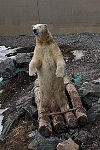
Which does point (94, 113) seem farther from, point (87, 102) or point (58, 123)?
point (58, 123)

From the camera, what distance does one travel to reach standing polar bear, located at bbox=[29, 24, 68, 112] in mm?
6262

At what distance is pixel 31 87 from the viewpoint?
890cm

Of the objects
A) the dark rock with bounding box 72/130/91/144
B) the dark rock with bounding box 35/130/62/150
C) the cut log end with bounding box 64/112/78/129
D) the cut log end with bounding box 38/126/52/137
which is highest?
the cut log end with bounding box 64/112/78/129

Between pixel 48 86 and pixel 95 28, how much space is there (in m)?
6.34

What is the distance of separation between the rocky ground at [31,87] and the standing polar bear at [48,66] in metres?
0.55

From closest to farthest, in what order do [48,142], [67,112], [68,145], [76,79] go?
[68,145] < [48,142] < [67,112] < [76,79]

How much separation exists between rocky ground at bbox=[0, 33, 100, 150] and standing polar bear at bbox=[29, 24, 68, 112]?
1.79 ft

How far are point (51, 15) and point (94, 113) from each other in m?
6.76

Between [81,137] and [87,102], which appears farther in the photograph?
[87,102]

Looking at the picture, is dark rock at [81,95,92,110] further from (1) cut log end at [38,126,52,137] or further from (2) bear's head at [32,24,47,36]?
(2) bear's head at [32,24,47,36]

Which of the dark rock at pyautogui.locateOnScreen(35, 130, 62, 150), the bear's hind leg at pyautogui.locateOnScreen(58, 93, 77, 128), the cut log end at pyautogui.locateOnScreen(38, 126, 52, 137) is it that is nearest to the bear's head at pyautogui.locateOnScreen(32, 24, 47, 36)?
the bear's hind leg at pyautogui.locateOnScreen(58, 93, 77, 128)

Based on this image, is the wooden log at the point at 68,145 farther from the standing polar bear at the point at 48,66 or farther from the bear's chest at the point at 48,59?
the bear's chest at the point at 48,59

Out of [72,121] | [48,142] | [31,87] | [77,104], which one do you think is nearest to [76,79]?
[31,87]

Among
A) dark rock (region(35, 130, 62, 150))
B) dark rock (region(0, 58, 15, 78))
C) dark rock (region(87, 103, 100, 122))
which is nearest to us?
dark rock (region(35, 130, 62, 150))
